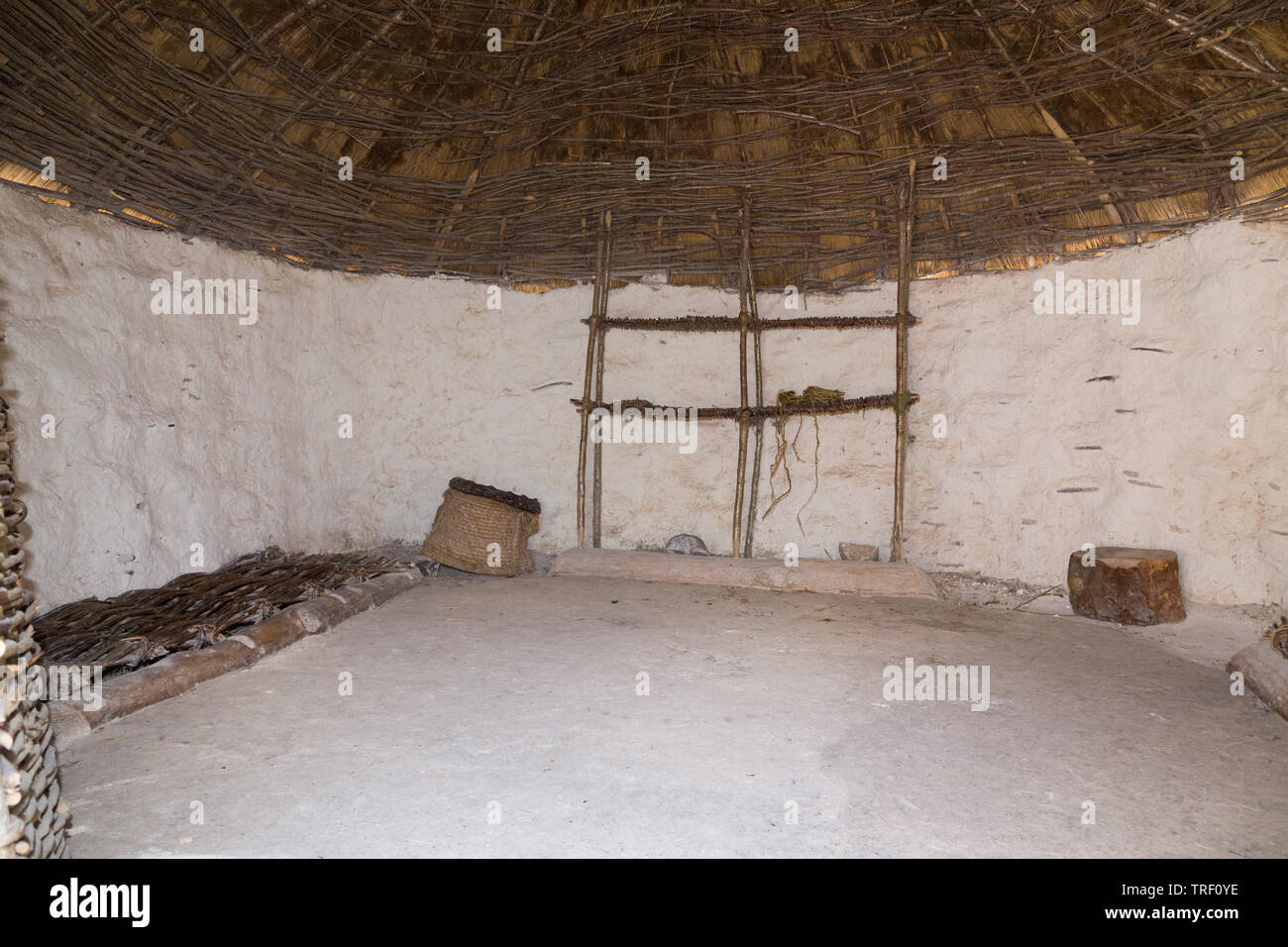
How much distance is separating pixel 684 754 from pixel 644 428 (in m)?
3.13

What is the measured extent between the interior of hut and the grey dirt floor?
2 cm

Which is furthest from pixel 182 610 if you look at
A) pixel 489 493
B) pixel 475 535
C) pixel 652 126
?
pixel 652 126

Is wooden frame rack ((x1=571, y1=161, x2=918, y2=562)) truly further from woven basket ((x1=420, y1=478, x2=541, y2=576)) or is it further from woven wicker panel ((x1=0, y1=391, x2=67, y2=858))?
woven wicker panel ((x1=0, y1=391, x2=67, y2=858))

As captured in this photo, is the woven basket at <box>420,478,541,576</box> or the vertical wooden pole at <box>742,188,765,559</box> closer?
the woven basket at <box>420,478,541,576</box>

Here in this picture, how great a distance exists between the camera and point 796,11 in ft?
13.7

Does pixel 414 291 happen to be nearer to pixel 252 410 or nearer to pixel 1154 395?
pixel 252 410

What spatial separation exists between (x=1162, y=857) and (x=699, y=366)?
3844mm

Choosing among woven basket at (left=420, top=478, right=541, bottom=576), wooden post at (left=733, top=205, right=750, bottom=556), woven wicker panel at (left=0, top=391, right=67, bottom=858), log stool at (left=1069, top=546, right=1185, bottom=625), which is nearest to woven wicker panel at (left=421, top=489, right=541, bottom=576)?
woven basket at (left=420, top=478, right=541, bottom=576)

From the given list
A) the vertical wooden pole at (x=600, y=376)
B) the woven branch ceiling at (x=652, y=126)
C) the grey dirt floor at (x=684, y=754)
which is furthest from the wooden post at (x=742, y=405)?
the grey dirt floor at (x=684, y=754)

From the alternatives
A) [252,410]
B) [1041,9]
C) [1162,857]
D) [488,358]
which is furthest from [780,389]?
[1162,857]

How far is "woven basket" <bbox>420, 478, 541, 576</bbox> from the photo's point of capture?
4.68 m

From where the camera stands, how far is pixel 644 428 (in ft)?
17.0

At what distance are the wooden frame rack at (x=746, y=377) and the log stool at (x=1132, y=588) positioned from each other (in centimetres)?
107

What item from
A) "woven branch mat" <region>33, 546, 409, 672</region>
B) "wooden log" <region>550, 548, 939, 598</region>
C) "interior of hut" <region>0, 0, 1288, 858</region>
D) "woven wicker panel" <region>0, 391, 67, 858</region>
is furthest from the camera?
"wooden log" <region>550, 548, 939, 598</region>
